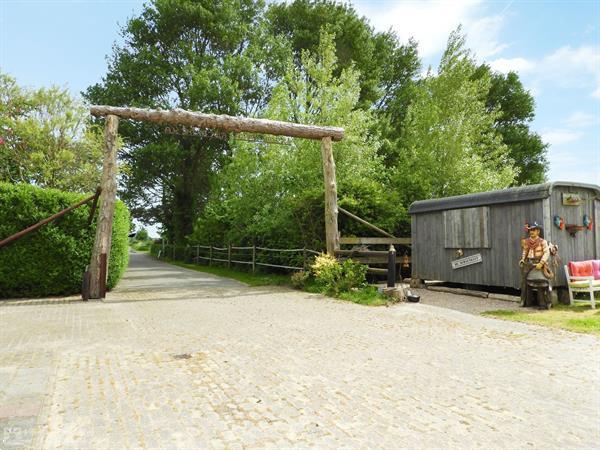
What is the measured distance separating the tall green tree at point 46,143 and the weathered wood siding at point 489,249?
46.1ft

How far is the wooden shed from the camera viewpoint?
10.4 meters

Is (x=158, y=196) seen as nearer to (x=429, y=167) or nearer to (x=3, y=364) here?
(x=429, y=167)

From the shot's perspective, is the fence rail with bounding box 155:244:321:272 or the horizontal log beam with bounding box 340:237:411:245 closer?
the horizontal log beam with bounding box 340:237:411:245

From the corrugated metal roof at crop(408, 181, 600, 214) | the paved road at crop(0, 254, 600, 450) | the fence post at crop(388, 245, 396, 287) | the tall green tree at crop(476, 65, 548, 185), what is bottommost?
the paved road at crop(0, 254, 600, 450)

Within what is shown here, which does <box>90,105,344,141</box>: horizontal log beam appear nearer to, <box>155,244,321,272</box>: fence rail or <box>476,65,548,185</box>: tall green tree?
<box>155,244,321,272</box>: fence rail

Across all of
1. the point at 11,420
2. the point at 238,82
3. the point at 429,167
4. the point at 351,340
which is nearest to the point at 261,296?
the point at 351,340

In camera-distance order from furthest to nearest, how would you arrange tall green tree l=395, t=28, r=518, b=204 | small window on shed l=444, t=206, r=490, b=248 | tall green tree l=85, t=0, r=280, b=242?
tall green tree l=85, t=0, r=280, b=242, tall green tree l=395, t=28, r=518, b=204, small window on shed l=444, t=206, r=490, b=248

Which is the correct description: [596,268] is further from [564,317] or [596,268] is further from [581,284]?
[564,317]

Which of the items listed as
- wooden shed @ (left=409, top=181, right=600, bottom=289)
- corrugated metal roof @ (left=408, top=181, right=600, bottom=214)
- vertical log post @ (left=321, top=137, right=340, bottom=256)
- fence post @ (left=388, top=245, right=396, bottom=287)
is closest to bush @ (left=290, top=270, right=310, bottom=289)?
vertical log post @ (left=321, top=137, right=340, bottom=256)

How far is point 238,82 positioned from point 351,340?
24799 mm

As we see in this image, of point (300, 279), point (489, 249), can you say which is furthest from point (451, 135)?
point (300, 279)

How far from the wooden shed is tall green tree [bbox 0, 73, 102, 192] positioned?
14598 mm

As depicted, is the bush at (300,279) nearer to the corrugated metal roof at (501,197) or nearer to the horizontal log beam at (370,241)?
the horizontal log beam at (370,241)

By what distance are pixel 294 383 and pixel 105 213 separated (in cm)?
844
